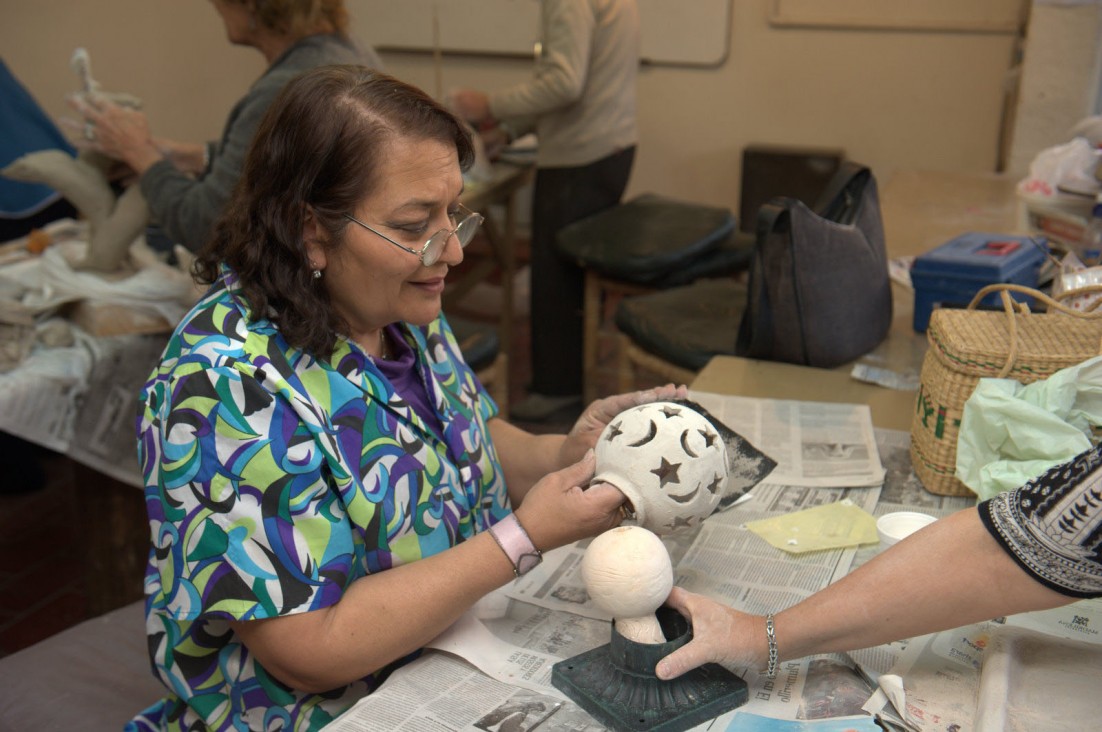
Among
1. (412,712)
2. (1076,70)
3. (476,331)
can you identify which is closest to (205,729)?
(412,712)

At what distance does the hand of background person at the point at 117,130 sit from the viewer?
273cm

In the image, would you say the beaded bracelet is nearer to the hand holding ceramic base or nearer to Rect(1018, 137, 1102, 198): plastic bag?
the hand holding ceramic base

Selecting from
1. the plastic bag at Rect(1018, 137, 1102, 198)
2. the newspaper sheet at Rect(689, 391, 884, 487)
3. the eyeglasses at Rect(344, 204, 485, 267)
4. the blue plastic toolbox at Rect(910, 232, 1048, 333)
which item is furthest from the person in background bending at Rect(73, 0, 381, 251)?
the plastic bag at Rect(1018, 137, 1102, 198)

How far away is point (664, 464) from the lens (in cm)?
145

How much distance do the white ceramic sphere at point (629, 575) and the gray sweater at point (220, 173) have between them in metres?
1.75

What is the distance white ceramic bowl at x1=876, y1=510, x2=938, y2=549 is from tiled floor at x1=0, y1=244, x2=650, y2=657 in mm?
1918

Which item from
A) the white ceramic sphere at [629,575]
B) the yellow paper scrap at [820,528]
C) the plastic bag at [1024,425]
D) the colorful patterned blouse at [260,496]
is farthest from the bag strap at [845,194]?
the white ceramic sphere at [629,575]

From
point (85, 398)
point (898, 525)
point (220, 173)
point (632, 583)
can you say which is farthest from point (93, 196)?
point (898, 525)

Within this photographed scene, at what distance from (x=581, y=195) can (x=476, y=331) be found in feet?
4.31

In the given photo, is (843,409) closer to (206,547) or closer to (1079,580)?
(1079,580)

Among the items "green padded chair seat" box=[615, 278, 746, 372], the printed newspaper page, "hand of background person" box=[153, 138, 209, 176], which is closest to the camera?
the printed newspaper page

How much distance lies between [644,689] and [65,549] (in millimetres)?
2770

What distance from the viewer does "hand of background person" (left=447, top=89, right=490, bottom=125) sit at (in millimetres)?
4242

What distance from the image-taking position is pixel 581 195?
4281mm
